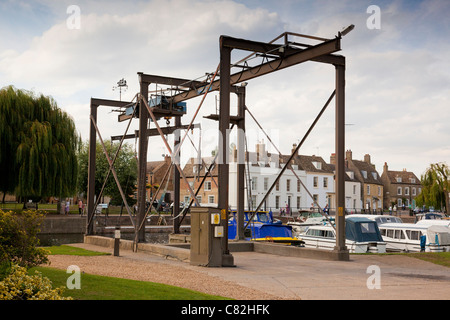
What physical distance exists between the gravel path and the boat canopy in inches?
440

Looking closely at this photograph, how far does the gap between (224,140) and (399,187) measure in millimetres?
85562

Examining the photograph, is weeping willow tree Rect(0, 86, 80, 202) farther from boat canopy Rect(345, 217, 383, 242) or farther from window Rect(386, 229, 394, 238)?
window Rect(386, 229, 394, 238)

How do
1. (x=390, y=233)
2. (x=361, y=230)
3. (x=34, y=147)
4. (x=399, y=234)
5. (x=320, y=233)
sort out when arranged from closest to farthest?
(x=361, y=230) → (x=320, y=233) → (x=399, y=234) → (x=390, y=233) → (x=34, y=147)

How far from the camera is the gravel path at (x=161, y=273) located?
1076 cm

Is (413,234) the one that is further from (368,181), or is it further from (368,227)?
(368,181)

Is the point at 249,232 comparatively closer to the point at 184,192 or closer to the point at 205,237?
the point at 205,237

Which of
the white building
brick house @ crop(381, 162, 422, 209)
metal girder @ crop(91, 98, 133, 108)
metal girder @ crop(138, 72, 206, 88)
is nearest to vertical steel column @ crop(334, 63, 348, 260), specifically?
metal girder @ crop(138, 72, 206, 88)

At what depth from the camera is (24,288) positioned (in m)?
8.29

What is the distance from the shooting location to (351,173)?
81625 millimetres

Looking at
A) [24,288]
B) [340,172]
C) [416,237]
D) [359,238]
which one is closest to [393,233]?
[416,237]

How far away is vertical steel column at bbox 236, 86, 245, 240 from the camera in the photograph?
23.1 meters

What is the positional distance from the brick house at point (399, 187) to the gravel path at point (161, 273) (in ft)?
270
